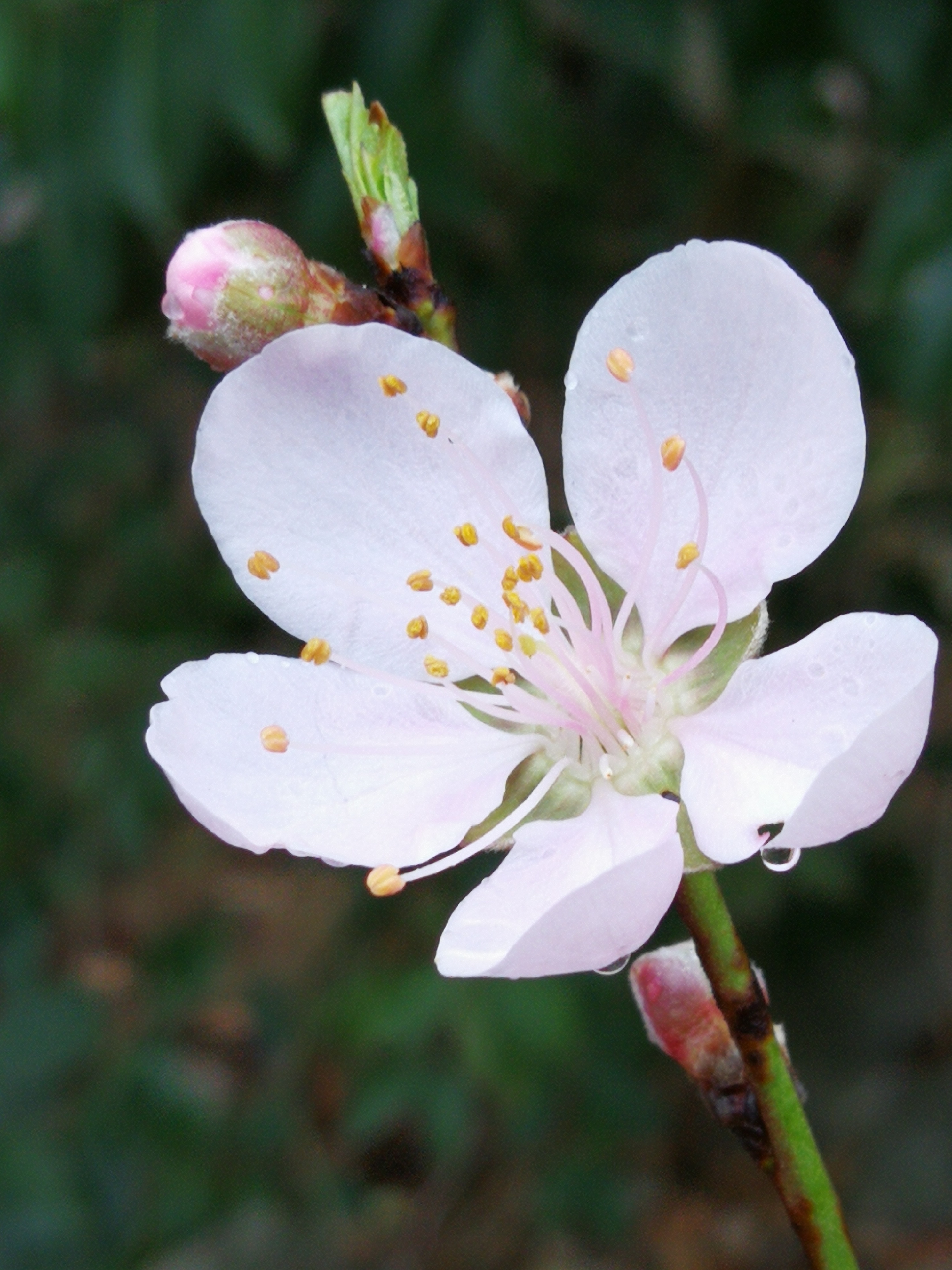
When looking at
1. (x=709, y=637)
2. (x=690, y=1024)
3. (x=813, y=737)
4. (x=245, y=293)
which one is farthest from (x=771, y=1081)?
(x=245, y=293)

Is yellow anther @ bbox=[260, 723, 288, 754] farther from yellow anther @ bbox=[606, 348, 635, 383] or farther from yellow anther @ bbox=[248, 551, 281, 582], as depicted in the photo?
yellow anther @ bbox=[606, 348, 635, 383]

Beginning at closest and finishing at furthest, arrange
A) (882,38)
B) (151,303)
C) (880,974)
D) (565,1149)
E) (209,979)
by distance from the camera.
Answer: (882,38)
(209,979)
(565,1149)
(151,303)
(880,974)

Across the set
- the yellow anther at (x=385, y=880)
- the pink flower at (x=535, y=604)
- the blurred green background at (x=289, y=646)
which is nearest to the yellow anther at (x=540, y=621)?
the pink flower at (x=535, y=604)

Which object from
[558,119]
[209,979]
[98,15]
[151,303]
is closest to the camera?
[98,15]

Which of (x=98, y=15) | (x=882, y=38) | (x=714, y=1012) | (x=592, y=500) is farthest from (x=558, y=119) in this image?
(x=714, y=1012)

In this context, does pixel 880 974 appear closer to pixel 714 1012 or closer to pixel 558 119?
pixel 558 119

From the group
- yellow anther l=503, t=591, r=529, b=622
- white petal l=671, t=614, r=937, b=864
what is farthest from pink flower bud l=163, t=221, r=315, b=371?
white petal l=671, t=614, r=937, b=864
